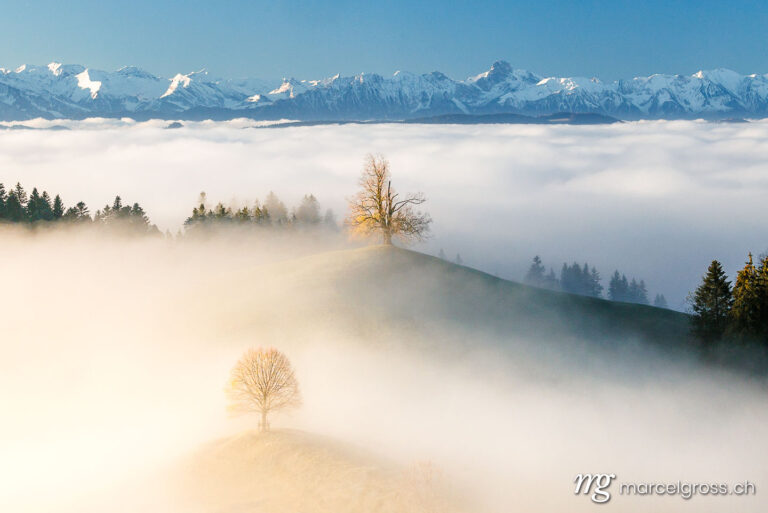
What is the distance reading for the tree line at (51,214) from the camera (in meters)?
128

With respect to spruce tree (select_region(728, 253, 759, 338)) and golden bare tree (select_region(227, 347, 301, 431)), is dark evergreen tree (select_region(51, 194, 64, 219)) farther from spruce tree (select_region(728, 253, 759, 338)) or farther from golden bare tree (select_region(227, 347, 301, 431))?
spruce tree (select_region(728, 253, 759, 338))

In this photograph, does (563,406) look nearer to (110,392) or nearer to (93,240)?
(110,392)

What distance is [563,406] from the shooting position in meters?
49.3

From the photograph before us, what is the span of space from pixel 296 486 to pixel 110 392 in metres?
27.7

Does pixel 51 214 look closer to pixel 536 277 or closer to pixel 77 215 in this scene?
pixel 77 215

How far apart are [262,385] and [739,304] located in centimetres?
4287

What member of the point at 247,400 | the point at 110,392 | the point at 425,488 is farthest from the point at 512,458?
the point at 110,392

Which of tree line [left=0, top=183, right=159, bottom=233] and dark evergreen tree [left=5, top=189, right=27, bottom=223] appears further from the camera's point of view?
tree line [left=0, top=183, right=159, bottom=233]

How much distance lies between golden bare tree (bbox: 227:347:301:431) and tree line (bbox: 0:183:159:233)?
107 meters

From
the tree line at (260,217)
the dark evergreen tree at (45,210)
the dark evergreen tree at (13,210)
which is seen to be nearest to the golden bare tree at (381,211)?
the tree line at (260,217)

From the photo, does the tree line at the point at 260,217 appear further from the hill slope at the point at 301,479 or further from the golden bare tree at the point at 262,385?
the hill slope at the point at 301,479

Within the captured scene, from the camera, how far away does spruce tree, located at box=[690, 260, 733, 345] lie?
181ft

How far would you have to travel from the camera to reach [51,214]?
133500 millimetres

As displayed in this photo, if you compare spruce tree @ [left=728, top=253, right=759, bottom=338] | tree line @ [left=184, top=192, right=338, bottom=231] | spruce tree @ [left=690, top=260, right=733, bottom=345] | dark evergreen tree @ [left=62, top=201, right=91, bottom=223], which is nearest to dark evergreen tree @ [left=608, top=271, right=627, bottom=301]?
tree line @ [left=184, top=192, right=338, bottom=231]
